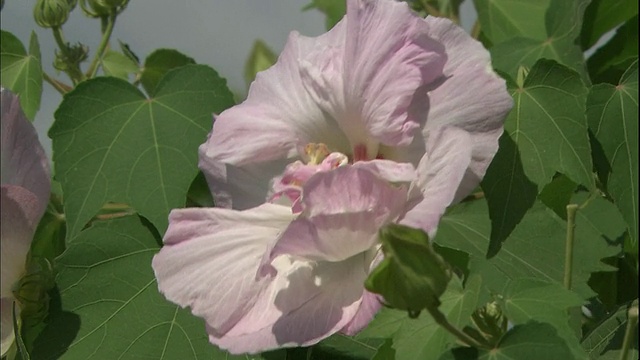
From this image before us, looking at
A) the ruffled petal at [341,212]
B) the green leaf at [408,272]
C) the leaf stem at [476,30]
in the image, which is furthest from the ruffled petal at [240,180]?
the leaf stem at [476,30]

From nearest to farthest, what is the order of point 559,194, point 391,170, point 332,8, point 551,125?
point 391,170, point 551,125, point 559,194, point 332,8

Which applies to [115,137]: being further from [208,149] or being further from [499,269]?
[499,269]

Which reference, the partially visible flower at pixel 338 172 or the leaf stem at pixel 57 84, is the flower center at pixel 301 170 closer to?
the partially visible flower at pixel 338 172

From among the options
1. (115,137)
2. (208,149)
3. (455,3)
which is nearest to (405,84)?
(208,149)

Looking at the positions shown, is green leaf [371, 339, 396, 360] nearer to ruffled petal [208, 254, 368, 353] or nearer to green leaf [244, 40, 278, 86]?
ruffled petal [208, 254, 368, 353]

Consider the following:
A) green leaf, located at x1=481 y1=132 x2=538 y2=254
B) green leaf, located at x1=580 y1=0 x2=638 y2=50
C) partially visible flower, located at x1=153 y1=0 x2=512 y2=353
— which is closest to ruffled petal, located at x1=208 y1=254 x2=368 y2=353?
partially visible flower, located at x1=153 y1=0 x2=512 y2=353

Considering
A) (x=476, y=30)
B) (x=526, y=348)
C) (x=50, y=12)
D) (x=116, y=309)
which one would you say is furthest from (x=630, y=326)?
(x=50, y=12)

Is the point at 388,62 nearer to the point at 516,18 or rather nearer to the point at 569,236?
the point at 569,236
